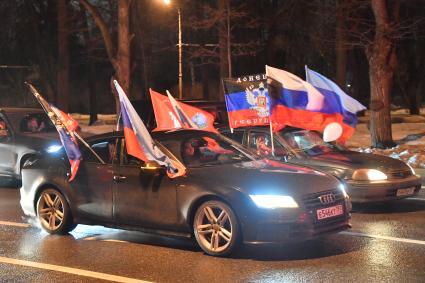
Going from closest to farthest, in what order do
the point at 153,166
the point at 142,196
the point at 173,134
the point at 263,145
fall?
1. the point at 153,166
2. the point at 142,196
3. the point at 173,134
4. the point at 263,145

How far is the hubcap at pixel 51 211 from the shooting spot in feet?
26.9

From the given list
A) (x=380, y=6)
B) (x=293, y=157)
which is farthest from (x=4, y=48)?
(x=293, y=157)

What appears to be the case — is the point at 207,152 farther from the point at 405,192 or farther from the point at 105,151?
the point at 405,192

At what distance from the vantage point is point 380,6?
18.5m

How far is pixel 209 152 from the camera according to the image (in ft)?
24.6

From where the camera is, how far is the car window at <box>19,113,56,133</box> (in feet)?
42.9

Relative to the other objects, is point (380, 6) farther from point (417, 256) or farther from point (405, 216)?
point (417, 256)

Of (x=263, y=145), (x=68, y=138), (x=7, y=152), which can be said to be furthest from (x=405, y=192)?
(x=7, y=152)

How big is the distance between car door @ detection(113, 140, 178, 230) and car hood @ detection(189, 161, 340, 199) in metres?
0.42

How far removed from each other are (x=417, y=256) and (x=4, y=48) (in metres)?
43.8

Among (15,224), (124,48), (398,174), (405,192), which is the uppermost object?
(124,48)

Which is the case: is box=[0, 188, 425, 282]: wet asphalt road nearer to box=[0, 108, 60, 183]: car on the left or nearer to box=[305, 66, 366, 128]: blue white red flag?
box=[305, 66, 366, 128]: blue white red flag

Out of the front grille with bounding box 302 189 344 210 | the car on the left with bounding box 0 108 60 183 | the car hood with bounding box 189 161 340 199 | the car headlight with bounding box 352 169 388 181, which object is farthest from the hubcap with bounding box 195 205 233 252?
the car on the left with bounding box 0 108 60 183

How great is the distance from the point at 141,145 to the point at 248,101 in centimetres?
340
